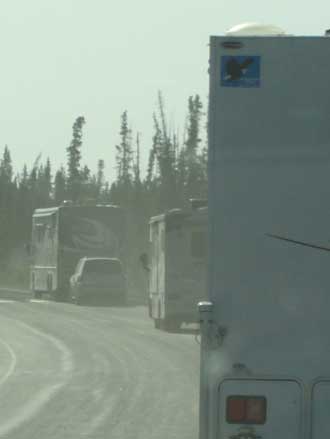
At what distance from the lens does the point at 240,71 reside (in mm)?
6973

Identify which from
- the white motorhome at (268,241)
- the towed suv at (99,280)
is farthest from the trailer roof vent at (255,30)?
the towed suv at (99,280)

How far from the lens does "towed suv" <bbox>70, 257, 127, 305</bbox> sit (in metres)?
44.6

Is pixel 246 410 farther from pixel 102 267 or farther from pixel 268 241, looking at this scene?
pixel 102 267

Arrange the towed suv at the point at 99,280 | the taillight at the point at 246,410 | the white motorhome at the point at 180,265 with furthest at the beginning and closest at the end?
1. the towed suv at the point at 99,280
2. the white motorhome at the point at 180,265
3. the taillight at the point at 246,410

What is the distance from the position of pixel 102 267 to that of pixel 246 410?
38.0m

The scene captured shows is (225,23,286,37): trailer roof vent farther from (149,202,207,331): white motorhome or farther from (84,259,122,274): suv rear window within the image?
(84,259,122,274): suv rear window

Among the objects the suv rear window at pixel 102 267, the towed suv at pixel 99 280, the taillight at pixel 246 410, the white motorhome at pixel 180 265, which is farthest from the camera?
the towed suv at pixel 99 280

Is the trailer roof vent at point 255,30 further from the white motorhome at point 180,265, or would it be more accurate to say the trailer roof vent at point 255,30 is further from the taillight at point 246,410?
the white motorhome at point 180,265

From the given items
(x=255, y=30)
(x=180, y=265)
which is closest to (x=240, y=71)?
(x=255, y=30)

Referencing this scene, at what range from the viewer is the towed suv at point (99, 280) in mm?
44625

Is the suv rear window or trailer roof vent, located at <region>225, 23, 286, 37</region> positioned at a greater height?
trailer roof vent, located at <region>225, 23, 286, 37</region>

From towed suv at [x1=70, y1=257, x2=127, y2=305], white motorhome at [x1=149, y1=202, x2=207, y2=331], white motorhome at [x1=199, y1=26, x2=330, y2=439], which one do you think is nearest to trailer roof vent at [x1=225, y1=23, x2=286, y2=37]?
white motorhome at [x1=199, y1=26, x2=330, y2=439]

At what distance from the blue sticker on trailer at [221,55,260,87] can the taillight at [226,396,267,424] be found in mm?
1583

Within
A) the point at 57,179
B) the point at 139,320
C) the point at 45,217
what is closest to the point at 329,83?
the point at 139,320
